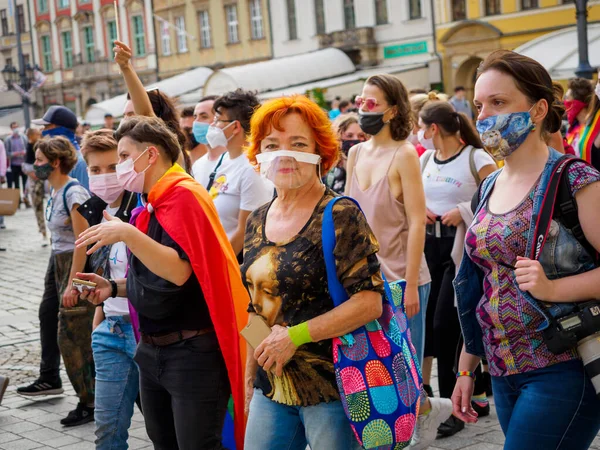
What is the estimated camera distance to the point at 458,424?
5590 millimetres

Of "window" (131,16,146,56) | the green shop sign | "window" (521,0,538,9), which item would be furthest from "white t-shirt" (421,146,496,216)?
"window" (131,16,146,56)

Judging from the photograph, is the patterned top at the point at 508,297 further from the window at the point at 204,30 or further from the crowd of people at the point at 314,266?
the window at the point at 204,30

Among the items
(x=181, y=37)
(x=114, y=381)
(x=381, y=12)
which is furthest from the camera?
(x=181, y=37)

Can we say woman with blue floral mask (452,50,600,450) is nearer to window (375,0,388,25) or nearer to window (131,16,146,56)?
window (375,0,388,25)

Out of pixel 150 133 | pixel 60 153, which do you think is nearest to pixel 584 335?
pixel 150 133

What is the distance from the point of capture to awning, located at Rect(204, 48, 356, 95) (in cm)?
3222

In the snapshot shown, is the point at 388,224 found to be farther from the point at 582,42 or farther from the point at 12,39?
the point at 12,39

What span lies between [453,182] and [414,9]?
33.8 metres

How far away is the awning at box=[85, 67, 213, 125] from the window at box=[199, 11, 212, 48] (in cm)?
1052

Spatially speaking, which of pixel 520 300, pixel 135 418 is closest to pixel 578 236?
pixel 520 300

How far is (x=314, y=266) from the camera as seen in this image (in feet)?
10.6

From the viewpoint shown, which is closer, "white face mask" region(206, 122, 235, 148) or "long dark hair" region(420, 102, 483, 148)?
"white face mask" region(206, 122, 235, 148)

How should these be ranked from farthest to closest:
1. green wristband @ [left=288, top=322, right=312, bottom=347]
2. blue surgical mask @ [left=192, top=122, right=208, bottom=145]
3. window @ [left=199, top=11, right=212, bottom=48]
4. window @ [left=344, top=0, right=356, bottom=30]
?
window @ [left=199, top=11, right=212, bottom=48] < window @ [left=344, top=0, right=356, bottom=30] < blue surgical mask @ [left=192, top=122, right=208, bottom=145] < green wristband @ [left=288, top=322, right=312, bottom=347]

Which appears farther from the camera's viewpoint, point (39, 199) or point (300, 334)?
point (39, 199)
